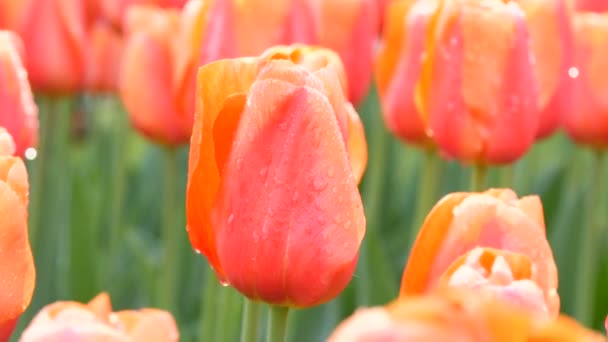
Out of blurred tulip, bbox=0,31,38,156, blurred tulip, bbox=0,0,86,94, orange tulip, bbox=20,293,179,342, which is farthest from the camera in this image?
blurred tulip, bbox=0,0,86,94

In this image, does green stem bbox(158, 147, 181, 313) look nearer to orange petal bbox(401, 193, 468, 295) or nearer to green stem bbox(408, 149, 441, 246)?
green stem bbox(408, 149, 441, 246)

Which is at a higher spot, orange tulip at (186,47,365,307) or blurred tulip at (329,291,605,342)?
blurred tulip at (329,291,605,342)

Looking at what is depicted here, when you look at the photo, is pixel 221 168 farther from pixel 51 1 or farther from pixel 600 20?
pixel 51 1

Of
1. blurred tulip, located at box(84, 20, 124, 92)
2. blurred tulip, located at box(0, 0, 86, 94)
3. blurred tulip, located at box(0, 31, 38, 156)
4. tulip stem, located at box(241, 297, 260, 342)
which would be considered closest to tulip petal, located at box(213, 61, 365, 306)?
tulip stem, located at box(241, 297, 260, 342)

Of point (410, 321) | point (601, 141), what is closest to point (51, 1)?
point (601, 141)

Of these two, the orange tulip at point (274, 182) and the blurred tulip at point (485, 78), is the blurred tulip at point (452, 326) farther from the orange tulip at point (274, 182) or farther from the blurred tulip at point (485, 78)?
the blurred tulip at point (485, 78)

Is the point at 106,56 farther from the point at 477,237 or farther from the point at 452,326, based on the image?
the point at 452,326

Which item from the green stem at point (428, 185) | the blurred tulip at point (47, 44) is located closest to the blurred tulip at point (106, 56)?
the blurred tulip at point (47, 44)
